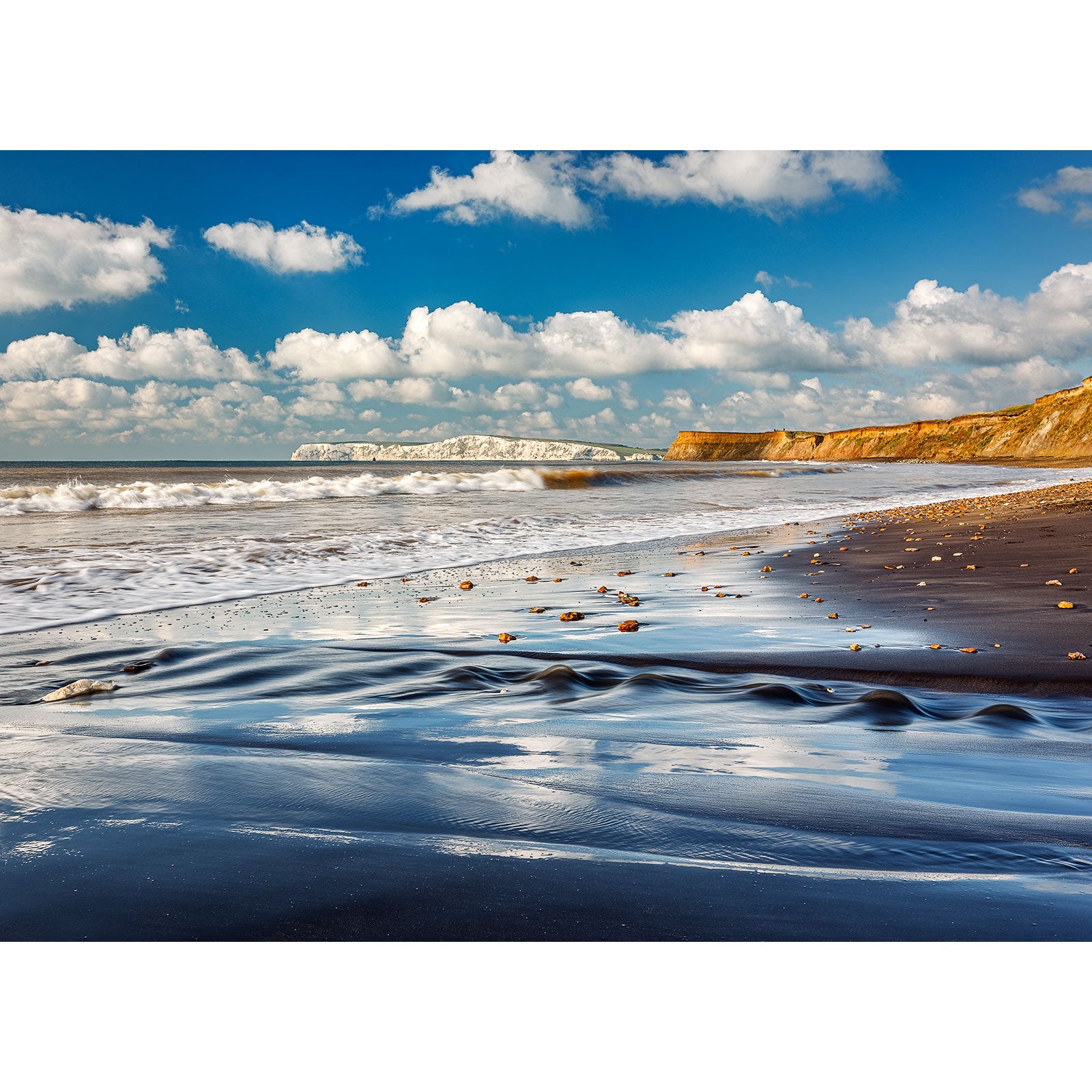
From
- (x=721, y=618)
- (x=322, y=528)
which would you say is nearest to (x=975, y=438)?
(x=322, y=528)

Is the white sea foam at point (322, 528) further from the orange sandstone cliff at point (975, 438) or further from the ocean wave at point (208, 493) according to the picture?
the orange sandstone cliff at point (975, 438)

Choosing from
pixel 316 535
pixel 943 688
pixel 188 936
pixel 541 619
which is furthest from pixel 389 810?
pixel 316 535

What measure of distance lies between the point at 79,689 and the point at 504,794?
8.36ft

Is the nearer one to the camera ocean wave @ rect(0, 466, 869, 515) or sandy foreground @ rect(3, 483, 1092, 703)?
sandy foreground @ rect(3, 483, 1092, 703)

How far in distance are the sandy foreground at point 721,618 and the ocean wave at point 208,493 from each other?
16.6 m

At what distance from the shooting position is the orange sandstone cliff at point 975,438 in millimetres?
70938

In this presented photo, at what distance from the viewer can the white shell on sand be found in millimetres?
3857

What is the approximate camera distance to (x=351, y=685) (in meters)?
4.14

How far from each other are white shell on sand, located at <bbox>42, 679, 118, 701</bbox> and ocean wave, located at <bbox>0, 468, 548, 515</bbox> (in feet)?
61.6

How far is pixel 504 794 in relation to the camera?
2.59 meters

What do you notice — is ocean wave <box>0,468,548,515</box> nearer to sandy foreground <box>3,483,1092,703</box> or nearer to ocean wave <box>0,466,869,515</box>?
ocean wave <box>0,466,869,515</box>

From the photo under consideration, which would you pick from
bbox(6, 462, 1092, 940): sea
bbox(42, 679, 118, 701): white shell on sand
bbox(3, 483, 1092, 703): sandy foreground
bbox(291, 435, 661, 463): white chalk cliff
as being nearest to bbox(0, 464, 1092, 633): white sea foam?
bbox(3, 483, 1092, 703): sandy foreground

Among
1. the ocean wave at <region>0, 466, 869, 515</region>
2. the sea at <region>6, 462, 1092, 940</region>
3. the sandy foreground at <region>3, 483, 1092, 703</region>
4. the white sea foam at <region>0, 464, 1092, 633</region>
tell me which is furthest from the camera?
the ocean wave at <region>0, 466, 869, 515</region>

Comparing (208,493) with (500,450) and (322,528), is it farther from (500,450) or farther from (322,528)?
(500,450)
